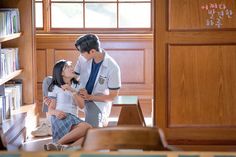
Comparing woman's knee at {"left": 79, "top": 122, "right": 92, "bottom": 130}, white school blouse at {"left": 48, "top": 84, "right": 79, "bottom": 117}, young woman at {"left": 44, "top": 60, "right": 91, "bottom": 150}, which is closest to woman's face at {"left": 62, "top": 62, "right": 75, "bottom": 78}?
young woman at {"left": 44, "top": 60, "right": 91, "bottom": 150}

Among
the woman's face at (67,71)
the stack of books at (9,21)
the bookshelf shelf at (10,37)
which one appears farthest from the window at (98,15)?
the woman's face at (67,71)

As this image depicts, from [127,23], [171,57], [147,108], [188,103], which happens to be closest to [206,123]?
[188,103]

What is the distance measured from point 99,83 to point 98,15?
7.99ft

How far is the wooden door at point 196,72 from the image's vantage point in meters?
5.14

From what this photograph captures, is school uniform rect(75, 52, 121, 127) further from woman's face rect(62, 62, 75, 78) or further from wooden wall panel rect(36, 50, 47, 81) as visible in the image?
wooden wall panel rect(36, 50, 47, 81)

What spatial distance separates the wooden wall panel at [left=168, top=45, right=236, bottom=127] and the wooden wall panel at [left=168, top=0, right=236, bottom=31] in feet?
0.61

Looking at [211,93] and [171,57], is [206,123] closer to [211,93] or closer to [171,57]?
[211,93]

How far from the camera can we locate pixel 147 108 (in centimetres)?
708

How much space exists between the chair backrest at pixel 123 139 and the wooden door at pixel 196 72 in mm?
2481

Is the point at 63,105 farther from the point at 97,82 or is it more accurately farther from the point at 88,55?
the point at 88,55

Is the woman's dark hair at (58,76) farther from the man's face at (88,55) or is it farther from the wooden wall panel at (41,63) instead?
the wooden wall panel at (41,63)

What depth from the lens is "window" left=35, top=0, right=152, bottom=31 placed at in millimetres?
7359

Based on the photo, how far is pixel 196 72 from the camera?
17.1ft

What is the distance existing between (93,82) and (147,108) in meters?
2.06
